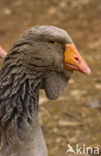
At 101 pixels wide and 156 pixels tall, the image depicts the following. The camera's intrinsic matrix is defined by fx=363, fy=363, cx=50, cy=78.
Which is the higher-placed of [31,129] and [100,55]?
[100,55]

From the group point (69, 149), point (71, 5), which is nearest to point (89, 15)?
point (71, 5)

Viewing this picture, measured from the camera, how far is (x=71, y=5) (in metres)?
10.3

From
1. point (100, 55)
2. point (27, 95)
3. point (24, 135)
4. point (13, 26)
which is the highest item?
point (13, 26)

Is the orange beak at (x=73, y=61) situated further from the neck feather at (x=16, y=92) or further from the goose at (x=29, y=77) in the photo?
the neck feather at (x=16, y=92)

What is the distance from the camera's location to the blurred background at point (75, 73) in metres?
5.44

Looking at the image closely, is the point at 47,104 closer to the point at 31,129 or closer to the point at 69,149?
the point at 69,149

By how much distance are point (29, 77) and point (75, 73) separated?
170 inches

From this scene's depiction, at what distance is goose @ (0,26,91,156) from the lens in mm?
2891

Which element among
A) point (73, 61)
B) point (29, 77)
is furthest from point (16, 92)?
point (73, 61)

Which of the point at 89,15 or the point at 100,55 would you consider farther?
the point at 89,15

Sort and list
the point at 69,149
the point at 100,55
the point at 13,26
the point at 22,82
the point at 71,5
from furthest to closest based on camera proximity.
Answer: the point at 71,5 → the point at 13,26 → the point at 100,55 → the point at 69,149 → the point at 22,82

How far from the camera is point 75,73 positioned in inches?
283

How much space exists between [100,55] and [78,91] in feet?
5.14

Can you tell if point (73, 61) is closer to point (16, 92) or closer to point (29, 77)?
point (29, 77)
